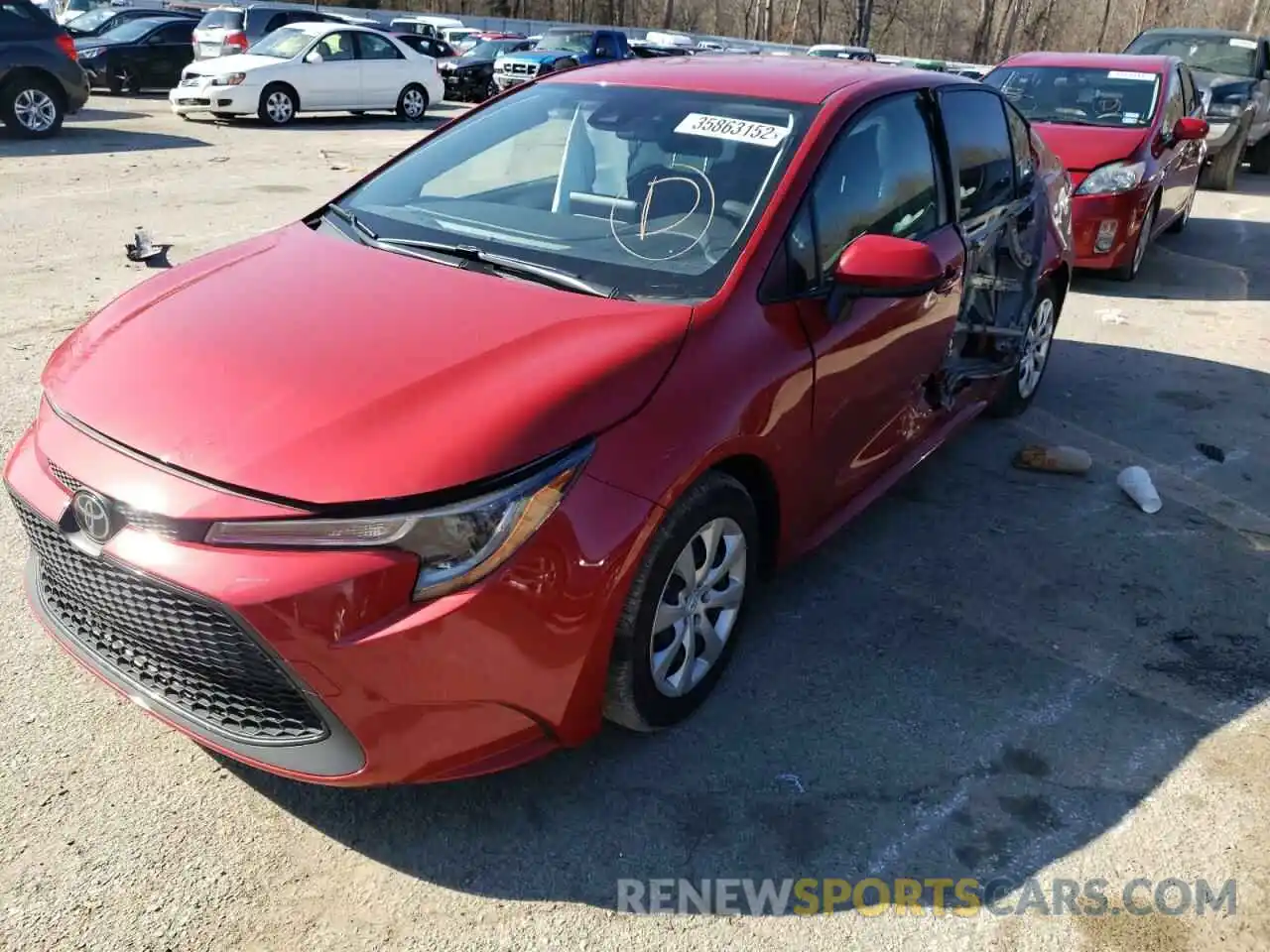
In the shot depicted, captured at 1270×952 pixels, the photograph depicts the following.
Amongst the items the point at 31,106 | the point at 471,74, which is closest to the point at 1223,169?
the point at 31,106

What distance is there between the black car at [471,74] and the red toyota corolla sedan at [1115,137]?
16.4m

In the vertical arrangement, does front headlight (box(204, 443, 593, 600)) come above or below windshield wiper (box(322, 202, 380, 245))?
below

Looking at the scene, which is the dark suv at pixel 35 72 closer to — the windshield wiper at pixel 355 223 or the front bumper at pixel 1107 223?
the windshield wiper at pixel 355 223

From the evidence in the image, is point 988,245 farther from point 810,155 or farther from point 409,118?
point 409,118

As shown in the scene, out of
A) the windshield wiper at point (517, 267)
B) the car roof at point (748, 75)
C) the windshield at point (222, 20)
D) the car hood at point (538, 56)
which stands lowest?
the car hood at point (538, 56)

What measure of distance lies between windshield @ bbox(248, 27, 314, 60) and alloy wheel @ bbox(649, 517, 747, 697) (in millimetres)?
16397

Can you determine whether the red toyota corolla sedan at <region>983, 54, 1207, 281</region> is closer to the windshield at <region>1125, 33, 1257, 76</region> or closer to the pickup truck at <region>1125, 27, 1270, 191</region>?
the pickup truck at <region>1125, 27, 1270, 191</region>

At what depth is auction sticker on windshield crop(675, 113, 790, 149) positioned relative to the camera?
11.1 feet

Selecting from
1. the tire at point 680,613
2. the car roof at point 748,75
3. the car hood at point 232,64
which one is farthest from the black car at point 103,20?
the tire at point 680,613

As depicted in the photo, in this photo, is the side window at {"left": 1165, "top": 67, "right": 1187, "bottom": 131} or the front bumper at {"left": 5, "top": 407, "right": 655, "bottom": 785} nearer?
the front bumper at {"left": 5, "top": 407, "right": 655, "bottom": 785}

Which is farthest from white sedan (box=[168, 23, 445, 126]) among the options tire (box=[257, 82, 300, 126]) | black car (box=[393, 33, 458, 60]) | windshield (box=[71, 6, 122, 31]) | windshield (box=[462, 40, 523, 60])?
windshield (box=[71, 6, 122, 31])

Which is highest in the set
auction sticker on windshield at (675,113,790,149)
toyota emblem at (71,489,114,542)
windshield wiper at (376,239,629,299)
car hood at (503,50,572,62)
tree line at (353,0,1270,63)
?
auction sticker on windshield at (675,113,790,149)

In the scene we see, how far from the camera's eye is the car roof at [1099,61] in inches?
356

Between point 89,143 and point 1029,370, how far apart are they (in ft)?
41.4
